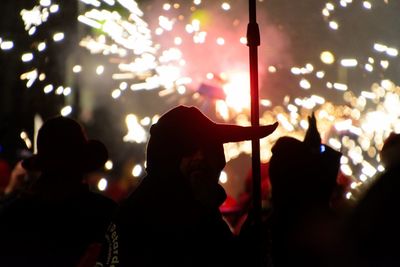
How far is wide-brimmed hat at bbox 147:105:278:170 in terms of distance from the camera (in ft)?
10.2

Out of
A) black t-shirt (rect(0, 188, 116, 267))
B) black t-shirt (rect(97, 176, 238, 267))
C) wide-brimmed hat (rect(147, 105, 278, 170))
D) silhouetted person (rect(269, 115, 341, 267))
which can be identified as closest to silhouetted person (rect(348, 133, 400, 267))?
black t-shirt (rect(97, 176, 238, 267))

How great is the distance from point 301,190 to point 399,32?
447 inches

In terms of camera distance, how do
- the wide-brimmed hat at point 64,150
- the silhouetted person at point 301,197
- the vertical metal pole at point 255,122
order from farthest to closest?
the wide-brimmed hat at point 64,150 < the silhouetted person at point 301,197 < the vertical metal pole at point 255,122

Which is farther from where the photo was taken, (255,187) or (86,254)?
(86,254)

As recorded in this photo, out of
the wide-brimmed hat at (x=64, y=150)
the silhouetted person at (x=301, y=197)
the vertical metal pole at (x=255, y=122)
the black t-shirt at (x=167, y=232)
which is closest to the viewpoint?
Result: the black t-shirt at (x=167, y=232)

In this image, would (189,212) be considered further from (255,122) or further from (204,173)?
(255,122)

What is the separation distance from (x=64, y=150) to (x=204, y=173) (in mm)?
1335

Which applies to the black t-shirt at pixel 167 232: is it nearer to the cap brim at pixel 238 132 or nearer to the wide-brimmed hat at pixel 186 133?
the wide-brimmed hat at pixel 186 133

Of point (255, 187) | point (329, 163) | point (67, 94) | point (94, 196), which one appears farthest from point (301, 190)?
point (67, 94)

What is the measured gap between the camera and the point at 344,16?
45.5 feet

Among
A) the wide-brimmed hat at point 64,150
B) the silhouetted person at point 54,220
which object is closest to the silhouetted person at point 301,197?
the silhouetted person at point 54,220

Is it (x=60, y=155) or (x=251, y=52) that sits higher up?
(x=251, y=52)

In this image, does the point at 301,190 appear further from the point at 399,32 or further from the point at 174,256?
the point at 399,32

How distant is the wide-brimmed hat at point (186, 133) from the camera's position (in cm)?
312
